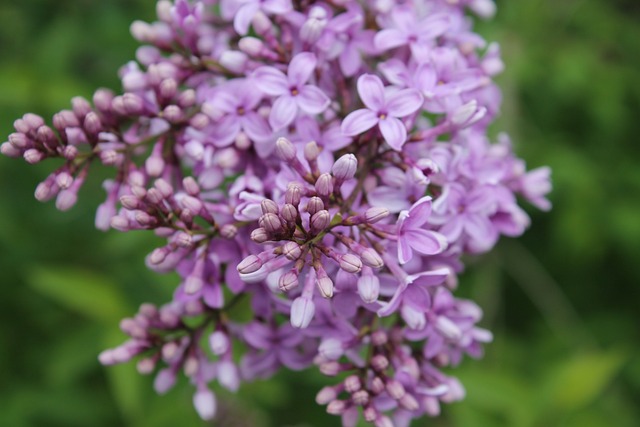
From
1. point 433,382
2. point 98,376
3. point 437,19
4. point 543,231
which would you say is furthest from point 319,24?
point 543,231

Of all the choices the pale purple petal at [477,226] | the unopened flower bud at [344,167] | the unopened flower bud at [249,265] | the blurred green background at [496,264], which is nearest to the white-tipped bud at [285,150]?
the unopened flower bud at [344,167]

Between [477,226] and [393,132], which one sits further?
[477,226]

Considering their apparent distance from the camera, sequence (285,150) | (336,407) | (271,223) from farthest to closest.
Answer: (336,407)
(285,150)
(271,223)

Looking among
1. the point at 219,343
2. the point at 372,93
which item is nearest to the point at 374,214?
the point at 372,93

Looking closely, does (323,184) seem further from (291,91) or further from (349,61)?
(349,61)

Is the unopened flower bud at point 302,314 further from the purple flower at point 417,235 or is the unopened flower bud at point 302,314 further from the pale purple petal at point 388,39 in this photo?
the pale purple petal at point 388,39

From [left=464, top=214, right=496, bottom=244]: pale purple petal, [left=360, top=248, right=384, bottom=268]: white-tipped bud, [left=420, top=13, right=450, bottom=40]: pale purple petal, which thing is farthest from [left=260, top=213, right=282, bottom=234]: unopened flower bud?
[left=420, top=13, right=450, bottom=40]: pale purple petal
